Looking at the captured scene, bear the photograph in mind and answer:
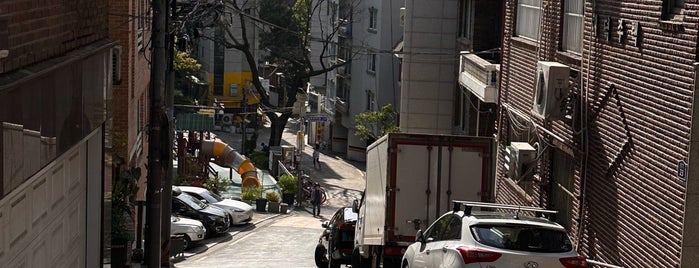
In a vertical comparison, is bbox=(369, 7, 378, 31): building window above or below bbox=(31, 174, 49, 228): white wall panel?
above

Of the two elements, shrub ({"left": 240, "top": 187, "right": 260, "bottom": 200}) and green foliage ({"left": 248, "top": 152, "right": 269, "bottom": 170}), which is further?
green foliage ({"left": 248, "top": 152, "right": 269, "bottom": 170})

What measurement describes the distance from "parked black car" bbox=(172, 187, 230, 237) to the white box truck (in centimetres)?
1576

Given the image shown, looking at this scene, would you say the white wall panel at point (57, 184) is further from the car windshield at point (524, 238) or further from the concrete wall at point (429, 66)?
the concrete wall at point (429, 66)

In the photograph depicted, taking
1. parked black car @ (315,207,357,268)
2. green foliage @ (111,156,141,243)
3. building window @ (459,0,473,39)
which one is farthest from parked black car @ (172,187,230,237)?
green foliage @ (111,156,141,243)

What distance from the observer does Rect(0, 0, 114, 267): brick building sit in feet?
28.5

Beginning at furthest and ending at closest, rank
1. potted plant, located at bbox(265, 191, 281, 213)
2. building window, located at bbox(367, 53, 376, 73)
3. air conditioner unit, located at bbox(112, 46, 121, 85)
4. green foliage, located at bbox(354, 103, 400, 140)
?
1. building window, located at bbox(367, 53, 376, 73)
2. green foliage, located at bbox(354, 103, 400, 140)
3. potted plant, located at bbox(265, 191, 281, 213)
4. air conditioner unit, located at bbox(112, 46, 121, 85)

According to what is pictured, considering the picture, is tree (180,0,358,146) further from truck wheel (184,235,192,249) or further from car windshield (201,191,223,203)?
truck wheel (184,235,192,249)

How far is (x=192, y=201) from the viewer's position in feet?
115

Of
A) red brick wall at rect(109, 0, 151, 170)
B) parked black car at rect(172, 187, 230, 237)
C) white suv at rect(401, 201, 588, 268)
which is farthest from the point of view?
parked black car at rect(172, 187, 230, 237)

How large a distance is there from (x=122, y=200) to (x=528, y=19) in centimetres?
874

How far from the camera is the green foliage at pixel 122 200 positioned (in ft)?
60.5

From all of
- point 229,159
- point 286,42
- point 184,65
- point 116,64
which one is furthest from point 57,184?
point 286,42

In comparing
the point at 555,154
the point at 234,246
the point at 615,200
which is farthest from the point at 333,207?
the point at 615,200

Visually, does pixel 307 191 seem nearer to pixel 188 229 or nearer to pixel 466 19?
pixel 466 19
